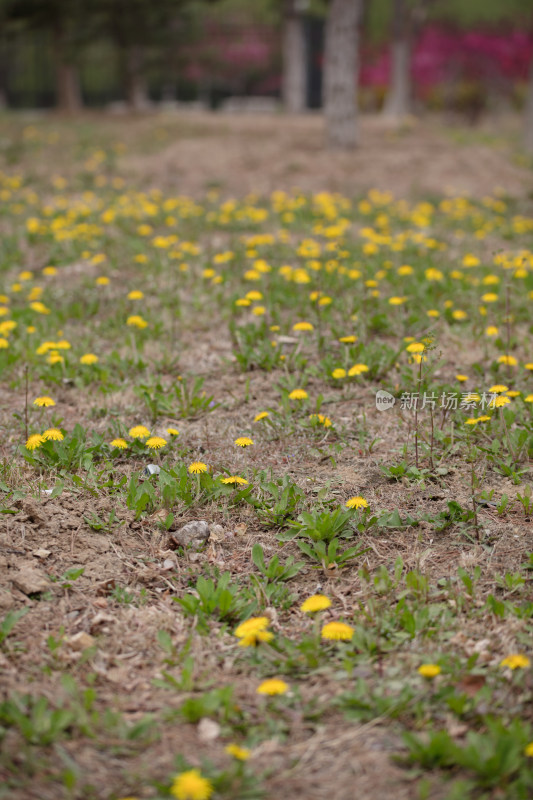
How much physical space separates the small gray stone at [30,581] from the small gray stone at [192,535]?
0.54 metres

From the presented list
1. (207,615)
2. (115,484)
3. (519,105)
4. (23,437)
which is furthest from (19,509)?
(519,105)

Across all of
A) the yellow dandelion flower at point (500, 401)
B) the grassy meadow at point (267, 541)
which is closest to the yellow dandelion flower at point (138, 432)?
the grassy meadow at point (267, 541)

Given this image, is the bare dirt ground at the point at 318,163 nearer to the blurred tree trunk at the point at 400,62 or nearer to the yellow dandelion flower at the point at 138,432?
the blurred tree trunk at the point at 400,62

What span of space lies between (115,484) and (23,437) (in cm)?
68

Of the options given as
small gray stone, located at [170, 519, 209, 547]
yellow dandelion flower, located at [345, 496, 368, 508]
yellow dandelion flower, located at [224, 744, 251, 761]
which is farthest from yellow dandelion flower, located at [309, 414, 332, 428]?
yellow dandelion flower, located at [224, 744, 251, 761]

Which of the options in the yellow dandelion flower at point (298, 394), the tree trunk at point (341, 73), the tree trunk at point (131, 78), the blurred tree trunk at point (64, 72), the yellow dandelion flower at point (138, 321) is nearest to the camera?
the yellow dandelion flower at point (298, 394)

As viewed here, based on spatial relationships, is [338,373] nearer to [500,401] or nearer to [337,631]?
[500,401]

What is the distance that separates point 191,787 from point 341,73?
Result: 11.1 metres

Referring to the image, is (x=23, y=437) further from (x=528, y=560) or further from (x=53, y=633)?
(x=528, y=560)

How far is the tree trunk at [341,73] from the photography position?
1067 cm

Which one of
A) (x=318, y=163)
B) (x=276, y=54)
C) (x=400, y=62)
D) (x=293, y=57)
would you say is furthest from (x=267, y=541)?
(x=276, y=54)

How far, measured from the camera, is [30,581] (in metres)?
2.57

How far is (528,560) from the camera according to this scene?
2.73 meters

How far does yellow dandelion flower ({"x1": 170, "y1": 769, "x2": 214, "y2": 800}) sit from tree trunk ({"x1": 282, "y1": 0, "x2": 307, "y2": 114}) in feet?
66.1
